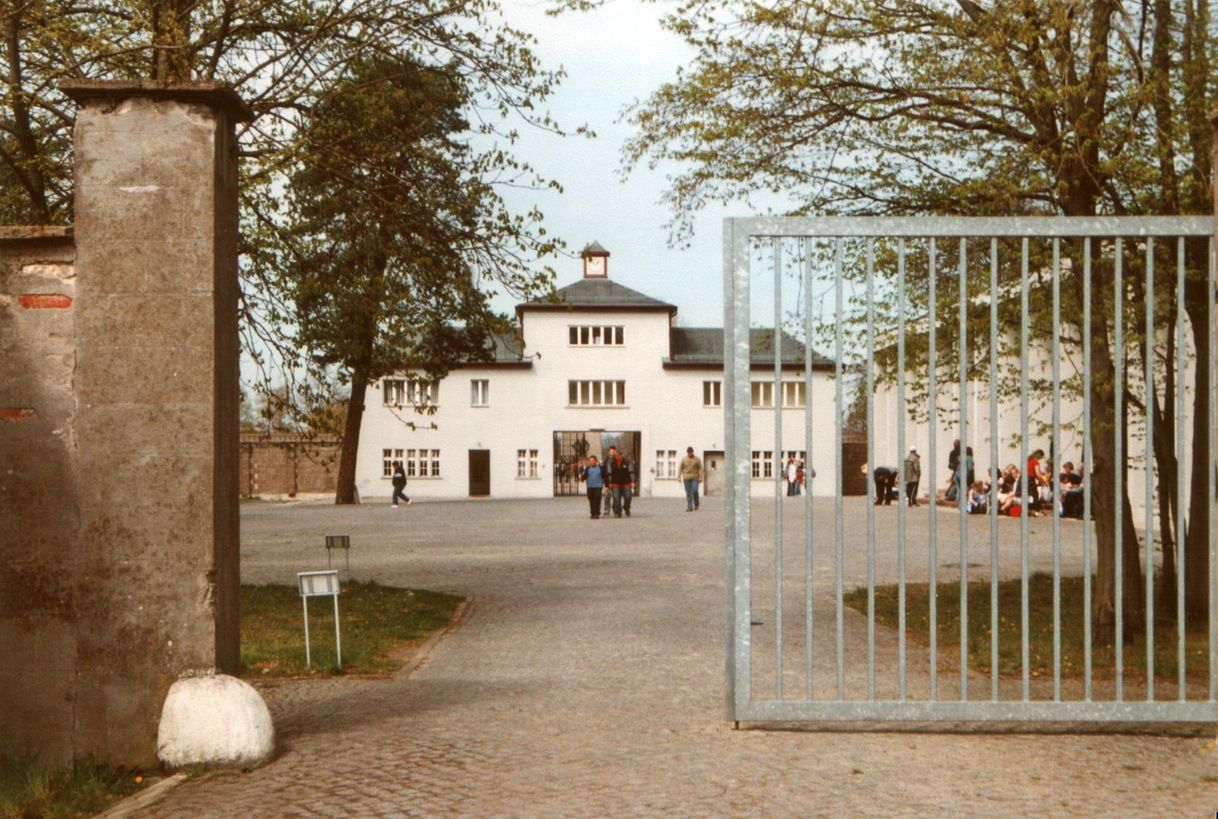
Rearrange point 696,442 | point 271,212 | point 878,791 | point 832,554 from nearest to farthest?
point 878,791
point 271,212
point 832,554
point 696,442

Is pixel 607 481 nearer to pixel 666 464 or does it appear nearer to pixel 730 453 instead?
pixel 730 453

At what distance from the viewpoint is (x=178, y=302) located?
6.64m

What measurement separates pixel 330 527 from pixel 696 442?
33991 mm

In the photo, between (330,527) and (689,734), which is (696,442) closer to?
(330,527)

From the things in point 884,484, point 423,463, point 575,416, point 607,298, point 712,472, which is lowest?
point 712,472

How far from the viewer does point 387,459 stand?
62.1 meters

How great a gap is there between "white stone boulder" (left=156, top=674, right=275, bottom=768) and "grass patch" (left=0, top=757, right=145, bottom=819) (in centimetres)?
25

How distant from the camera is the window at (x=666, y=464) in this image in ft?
206

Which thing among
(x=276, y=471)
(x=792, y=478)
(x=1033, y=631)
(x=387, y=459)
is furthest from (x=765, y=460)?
(x=1033, y=631)

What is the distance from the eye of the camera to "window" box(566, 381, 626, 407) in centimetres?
6419

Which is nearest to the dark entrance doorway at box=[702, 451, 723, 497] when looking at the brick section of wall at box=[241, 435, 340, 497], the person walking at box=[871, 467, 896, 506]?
the brick section of wall at box=[241, 435, 340, 497]

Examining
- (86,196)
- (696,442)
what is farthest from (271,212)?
(696,442)

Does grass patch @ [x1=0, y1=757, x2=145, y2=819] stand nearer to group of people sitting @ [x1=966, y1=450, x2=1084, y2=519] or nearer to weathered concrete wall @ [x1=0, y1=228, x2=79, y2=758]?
weathered concrete wall @ [x1=0, y1=228, x2=79, y2=758]

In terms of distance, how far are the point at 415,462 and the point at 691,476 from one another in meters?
26.9
